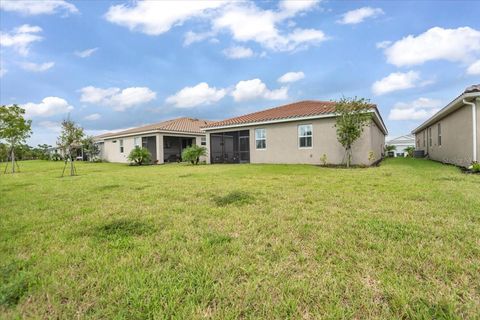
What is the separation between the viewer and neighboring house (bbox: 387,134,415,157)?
129 feet

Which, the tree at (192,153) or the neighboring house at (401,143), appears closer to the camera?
the tree at (192,153)

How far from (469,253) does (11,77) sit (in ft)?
64.0

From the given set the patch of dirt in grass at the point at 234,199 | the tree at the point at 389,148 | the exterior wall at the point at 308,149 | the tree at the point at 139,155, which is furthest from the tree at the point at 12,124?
the tree at the point at 389,148

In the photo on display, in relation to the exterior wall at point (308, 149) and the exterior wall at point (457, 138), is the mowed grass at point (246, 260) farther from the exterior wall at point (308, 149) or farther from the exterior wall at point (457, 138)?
the exterior wall at point (308, 149)

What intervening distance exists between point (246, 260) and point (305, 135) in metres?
13.7

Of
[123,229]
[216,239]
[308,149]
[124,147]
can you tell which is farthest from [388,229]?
[124,147]

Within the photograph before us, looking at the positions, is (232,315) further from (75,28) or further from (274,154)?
(274,154)

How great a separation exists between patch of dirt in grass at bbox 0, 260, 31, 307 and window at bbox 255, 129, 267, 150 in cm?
1552

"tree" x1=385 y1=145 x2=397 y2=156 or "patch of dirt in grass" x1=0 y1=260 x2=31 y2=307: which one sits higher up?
"tree" x1=385 y1=145 x2=397 y2=156

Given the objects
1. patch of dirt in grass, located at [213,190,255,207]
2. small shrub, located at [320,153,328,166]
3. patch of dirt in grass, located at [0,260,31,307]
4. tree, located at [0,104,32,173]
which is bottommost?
patch of dirt in grass, located at [0,260,31,307]

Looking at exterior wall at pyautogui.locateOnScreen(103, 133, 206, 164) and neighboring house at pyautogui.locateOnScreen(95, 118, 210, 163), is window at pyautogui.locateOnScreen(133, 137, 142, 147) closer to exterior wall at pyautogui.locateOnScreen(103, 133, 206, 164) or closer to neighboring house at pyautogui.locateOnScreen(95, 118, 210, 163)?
neighboring house at pyautogui.locateOnScreen(95, 118, 210, 163)

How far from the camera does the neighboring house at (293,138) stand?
14438mm

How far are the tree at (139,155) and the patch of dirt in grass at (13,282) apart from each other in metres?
19.6

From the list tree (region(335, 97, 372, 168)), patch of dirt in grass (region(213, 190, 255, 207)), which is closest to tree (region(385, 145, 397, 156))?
tree (region(335, 97, 372, 168))
